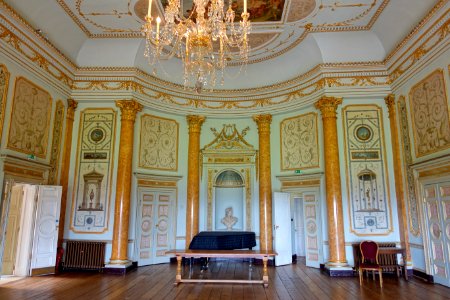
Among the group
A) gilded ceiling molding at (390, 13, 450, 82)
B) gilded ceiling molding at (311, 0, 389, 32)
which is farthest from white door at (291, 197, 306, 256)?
gilded ceiling molding at (311, 0, 389, 32)

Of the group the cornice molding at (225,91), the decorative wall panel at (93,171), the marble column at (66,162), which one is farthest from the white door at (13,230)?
the cornice molding at (225,91)

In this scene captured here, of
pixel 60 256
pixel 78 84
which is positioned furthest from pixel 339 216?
pixel 78 84

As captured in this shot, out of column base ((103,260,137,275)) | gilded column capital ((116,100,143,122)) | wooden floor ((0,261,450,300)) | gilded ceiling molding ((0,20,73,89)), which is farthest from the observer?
gilded column capital ((116,100,143,122))

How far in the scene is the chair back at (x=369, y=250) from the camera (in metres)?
6.83

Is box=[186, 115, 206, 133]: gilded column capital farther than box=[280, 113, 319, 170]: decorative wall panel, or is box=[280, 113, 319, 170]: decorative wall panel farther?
box=[186, 115, 206, 133]: gilded column capital

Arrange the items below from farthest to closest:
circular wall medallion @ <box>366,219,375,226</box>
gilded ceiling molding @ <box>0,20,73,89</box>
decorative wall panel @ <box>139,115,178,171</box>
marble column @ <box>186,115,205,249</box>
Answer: marble column @ <box>186,115,205,249</box>
decorative wall panel @ <box>139,115,178,171</box>
circular wall medallion @ <box>366,219,375,226</box>
gilded ceiling molding @ <box>0,20,73,89</box>

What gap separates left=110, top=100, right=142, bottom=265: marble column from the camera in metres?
7.77

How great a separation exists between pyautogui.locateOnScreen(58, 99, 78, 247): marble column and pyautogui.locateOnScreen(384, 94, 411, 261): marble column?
7939mm

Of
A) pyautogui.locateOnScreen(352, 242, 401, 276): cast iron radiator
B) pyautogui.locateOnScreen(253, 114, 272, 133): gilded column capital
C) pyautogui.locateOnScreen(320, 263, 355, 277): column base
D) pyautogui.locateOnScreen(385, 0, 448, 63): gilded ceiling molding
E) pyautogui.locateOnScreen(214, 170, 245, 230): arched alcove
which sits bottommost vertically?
pyautogui.locateOnScreen(320, 263, 355, 277): column base

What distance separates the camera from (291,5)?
7324 millimetres

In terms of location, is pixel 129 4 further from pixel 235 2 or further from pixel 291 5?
pixel 291 5

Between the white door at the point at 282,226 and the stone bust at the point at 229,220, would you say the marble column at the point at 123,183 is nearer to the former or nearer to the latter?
the stone bust at the point at 229,220

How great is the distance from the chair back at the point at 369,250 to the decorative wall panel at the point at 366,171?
796mm

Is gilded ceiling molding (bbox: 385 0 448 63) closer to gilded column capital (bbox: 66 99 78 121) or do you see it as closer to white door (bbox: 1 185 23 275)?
gilded column capital (bbox: 66 99 78 121)
